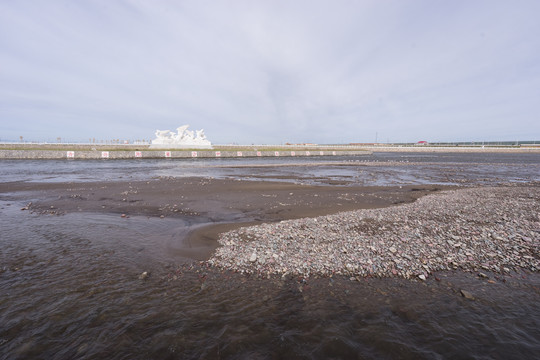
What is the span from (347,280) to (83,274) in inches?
329

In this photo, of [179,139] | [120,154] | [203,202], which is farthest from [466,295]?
[179,139]

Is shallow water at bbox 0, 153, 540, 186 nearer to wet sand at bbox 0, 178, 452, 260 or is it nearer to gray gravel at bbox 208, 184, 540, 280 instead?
wet sand at bbox 0, 178, 452, 260

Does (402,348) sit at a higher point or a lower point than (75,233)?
lower

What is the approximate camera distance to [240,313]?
5.88m

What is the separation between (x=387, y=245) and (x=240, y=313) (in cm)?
634

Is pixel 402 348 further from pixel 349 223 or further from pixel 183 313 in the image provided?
pixel 349 223

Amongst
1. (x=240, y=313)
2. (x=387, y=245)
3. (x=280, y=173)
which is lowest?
(x=240, y=313)

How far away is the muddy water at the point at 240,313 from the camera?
485 cm

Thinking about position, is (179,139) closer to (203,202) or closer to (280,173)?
(280,173)

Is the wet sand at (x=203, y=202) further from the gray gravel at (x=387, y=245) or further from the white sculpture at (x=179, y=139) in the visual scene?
the white sculpture at (x=179, y=139)

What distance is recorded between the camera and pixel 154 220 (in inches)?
511

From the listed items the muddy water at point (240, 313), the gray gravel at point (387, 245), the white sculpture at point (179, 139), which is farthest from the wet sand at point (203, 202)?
the white sculpture at point (179, 139)

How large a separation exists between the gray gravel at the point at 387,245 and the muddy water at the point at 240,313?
0.54 metres

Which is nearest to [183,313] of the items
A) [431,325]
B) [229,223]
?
[431,325]
